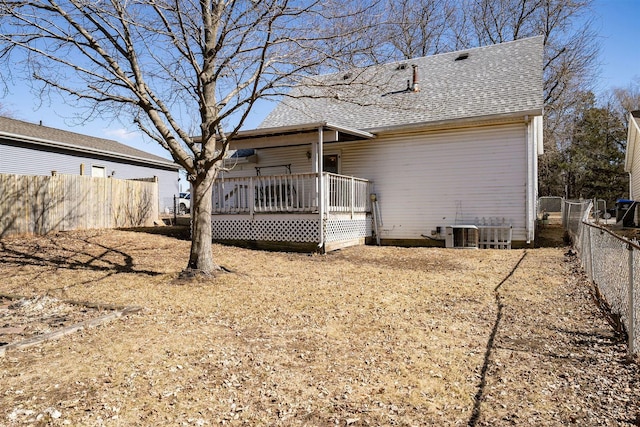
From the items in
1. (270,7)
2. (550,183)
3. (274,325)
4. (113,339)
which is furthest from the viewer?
(550,183)

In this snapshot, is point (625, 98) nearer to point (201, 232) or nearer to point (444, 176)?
point (444, 176)

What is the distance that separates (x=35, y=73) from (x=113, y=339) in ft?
16.5

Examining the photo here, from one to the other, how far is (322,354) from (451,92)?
11314 millimetres

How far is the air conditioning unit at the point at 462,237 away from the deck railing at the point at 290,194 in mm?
2640

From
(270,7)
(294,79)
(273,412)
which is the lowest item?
(273,412)

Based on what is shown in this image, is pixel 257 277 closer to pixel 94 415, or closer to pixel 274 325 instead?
pixel 274 325

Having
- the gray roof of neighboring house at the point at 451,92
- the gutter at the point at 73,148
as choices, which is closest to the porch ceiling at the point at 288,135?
the gray roof of neighboring house at the point at 451,92

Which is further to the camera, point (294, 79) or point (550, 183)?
point (550, 183)

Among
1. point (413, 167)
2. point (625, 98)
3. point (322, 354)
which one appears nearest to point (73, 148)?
point (413, 167)

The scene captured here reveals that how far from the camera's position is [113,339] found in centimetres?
434

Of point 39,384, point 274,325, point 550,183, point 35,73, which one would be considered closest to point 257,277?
point 274,325

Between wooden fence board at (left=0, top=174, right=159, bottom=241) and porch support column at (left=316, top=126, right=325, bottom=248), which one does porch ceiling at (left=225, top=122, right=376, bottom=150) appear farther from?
wooden fence board at (left=0, top=174, right=159, bottom=241)

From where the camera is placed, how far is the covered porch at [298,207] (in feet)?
35.3

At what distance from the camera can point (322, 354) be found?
4.04 meters
